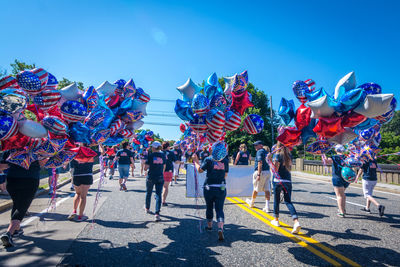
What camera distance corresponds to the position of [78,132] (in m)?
3.55

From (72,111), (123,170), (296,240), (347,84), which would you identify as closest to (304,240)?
(296,240)

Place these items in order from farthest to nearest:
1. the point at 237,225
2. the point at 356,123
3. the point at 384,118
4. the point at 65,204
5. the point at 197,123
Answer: the point at 65,204
the point at 237,225
the point at 197,123
the point at 384,118
the point at 356,123

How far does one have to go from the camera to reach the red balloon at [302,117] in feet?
11.5

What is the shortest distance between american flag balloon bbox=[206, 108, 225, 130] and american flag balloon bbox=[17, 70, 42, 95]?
255 cm

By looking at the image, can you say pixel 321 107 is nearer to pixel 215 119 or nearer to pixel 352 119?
pixel 352 119

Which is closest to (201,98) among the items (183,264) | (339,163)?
(183,264)

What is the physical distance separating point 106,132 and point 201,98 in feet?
5.81

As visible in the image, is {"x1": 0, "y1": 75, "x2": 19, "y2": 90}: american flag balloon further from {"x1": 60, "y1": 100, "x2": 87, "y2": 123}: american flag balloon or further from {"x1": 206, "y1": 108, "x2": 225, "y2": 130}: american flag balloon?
{"x1": 206, "y1": 108, "x2": 225, "y2": 130}: american flag balloon

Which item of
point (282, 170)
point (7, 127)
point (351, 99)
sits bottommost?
point (282, 170)

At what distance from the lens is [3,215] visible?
557 cm

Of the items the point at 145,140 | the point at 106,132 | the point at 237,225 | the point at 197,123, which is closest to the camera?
the point at 106,132

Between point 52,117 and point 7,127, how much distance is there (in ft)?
1.71

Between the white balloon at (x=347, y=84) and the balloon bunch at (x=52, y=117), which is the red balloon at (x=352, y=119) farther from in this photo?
the balloon bunch at (x=52, y=117)

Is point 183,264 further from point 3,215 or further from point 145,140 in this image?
point 145,140
